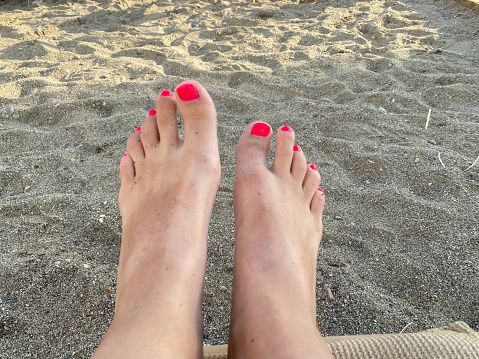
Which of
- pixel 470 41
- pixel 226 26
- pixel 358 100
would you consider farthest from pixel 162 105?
pixel 470 41

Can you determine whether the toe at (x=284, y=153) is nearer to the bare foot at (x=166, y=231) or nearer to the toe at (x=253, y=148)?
the toe at (x=253, y=148)

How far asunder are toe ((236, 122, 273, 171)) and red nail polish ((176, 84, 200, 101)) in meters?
0.24

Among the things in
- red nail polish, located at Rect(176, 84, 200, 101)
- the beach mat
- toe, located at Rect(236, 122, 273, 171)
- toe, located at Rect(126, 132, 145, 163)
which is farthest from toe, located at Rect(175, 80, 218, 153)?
the beach mat

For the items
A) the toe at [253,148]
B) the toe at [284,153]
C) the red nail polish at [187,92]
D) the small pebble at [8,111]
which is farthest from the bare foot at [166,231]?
the small pebble at [8,111]

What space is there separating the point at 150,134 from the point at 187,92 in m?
0.24

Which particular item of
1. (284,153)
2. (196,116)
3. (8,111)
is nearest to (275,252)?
(284,153)

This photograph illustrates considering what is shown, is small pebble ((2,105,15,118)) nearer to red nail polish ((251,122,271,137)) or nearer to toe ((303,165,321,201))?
red nail polish ((251,122,271,137))

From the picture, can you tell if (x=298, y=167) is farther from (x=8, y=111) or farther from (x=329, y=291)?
(x=8, y=111)

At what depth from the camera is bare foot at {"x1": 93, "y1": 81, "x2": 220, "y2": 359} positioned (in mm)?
824

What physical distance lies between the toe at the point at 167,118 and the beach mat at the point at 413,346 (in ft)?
2.75

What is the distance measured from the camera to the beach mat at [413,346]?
811 millimetres

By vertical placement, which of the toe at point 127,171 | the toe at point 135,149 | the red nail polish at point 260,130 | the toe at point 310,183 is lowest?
the toe at point 310,183

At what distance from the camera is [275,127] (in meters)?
1.85

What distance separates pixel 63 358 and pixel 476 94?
231 centimetres
